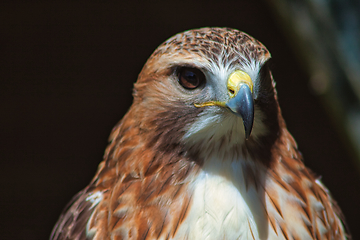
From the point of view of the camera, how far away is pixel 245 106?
1.27 metres

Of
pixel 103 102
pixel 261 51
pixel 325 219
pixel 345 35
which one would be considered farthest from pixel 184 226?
pixel 103 102

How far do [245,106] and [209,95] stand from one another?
0.21 metres

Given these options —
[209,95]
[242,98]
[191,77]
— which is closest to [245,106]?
[242,98]

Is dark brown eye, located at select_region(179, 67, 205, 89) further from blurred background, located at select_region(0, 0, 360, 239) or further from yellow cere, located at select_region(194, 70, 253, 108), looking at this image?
blurred background, located at select_region(0, 0, 360, 239)

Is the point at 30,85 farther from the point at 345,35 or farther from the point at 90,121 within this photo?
the point at 345,35

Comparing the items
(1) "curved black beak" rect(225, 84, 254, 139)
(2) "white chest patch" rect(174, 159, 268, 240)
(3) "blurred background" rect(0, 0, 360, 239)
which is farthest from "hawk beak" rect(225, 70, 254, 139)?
(3) "blurred background" rect(0, 0, 360, 239)

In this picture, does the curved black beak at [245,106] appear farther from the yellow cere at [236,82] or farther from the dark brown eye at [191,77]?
the dark brown eye at [191,77]

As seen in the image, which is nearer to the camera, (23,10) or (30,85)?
(23,10)

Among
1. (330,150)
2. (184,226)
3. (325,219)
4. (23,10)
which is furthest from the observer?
(330,150)

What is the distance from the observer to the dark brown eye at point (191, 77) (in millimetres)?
1467

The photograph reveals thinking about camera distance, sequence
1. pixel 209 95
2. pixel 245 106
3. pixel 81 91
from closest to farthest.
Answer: pixel 245 106 < pixel 209 95 < pixel 81 91

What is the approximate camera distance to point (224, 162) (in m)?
1.52

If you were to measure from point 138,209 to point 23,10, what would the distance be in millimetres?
3591

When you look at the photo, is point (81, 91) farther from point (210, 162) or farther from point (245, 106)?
point (245, 106)
